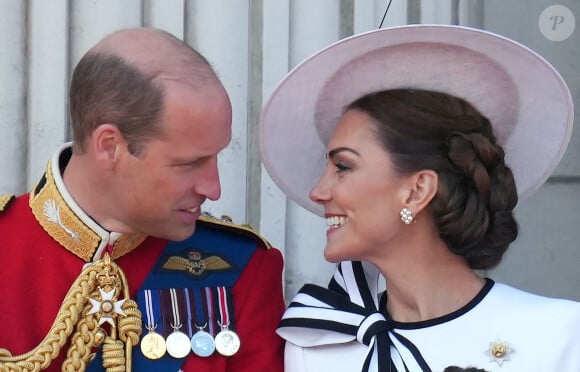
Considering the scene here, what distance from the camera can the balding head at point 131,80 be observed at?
2.68m

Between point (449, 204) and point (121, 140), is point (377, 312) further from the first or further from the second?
point (121, 140)

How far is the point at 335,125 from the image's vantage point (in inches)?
117

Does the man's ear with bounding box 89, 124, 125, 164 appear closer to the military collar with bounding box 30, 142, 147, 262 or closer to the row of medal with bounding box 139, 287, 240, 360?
the military collar with bounding box 30, 142, 147, 262

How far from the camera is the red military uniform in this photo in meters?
2.64

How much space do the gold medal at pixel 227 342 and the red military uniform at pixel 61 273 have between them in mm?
20

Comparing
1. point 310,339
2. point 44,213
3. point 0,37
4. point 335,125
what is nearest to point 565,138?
point 335,125

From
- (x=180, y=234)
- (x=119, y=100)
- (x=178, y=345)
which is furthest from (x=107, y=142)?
(x=178, y=345)

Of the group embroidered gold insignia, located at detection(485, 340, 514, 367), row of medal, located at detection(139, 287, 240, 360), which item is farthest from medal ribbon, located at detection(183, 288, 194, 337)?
embroidered gold insignia, located at detection(485, 340, 514, 367)

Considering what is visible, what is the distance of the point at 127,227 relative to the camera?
2.72 m

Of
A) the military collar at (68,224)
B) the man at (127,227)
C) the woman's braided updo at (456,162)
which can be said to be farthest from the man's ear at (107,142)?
the woman's braided updo at (456,162)

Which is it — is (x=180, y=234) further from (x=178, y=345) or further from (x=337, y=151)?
(x=337, y=151)

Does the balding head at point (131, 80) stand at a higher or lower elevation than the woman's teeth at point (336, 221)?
higher

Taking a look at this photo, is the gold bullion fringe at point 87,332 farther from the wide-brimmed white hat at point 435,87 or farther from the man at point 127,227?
the wide-brimmed white hat at point 435,87

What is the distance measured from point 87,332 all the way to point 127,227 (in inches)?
9.6
